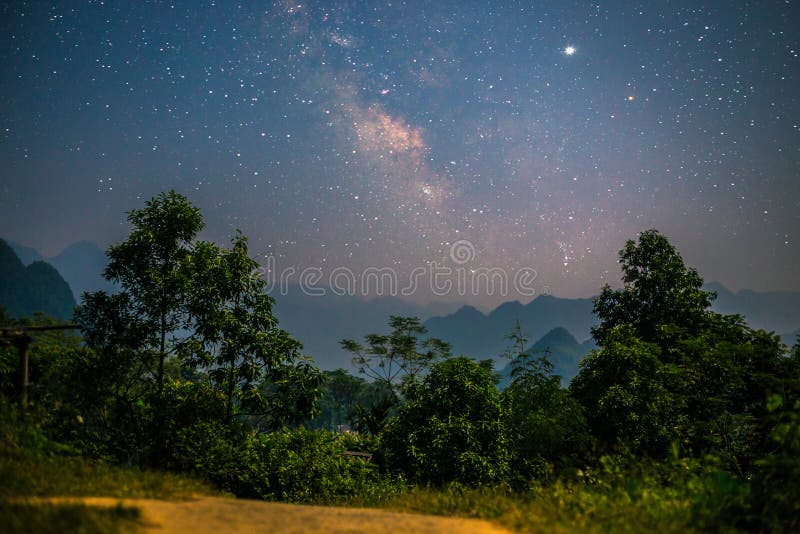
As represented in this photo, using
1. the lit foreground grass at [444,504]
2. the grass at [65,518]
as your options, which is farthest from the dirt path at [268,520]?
the lit foreground grass at [444,504]

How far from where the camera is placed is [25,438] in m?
6.45

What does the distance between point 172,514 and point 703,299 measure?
23.4 meters

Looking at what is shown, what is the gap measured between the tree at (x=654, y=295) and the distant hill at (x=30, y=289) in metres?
151

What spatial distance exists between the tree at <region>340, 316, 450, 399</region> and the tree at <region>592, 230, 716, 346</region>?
2587 centimetres

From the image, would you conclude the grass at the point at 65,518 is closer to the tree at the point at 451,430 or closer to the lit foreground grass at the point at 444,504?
the lit foreground grass at the point at 444,504

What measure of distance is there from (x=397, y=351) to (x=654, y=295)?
30.9 meters

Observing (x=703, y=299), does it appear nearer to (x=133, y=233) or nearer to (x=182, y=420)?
(x=182, y=420)

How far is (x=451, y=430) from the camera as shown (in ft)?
46.3

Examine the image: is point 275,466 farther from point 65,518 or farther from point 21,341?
point 65,518

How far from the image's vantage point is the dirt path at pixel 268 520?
4.49 m

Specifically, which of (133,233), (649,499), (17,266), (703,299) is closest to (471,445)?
(649,499)

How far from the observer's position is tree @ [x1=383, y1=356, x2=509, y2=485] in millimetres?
13711

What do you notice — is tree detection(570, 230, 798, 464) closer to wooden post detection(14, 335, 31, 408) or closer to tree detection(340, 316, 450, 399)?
wooden post detection(14, 335, 31, 408)

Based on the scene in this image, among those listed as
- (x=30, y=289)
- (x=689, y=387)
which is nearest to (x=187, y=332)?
(x=689, y=387)
